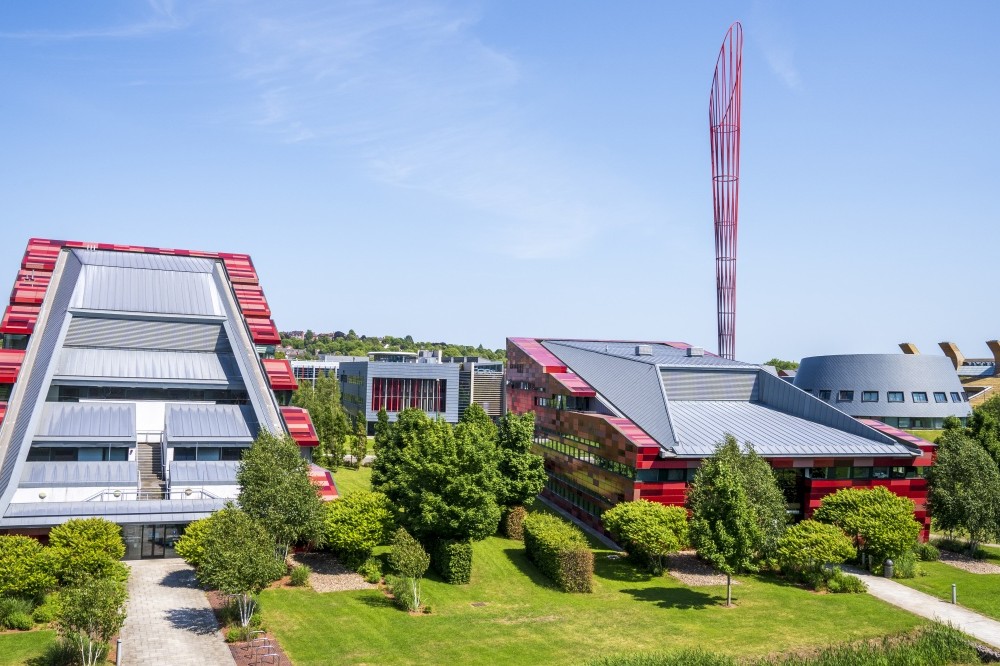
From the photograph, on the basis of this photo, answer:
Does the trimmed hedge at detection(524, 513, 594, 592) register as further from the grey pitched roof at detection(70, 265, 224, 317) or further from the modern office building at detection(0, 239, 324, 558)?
the grey pitched roof at detection(70, 265, 224, 317)

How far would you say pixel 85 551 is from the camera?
1689 inches

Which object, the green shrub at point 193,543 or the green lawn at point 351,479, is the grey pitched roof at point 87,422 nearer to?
the green shrub at point 193,543

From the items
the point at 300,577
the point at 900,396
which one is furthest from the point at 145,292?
the point at 900,396

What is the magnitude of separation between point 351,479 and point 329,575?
1374 inches

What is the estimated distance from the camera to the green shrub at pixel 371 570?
161 ft

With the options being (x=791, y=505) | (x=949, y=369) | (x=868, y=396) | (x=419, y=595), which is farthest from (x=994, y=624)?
(x=949, y=369)

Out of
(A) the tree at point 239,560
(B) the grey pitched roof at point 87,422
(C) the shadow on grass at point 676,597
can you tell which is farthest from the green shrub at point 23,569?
(C) the shadow on grass at point 676,597

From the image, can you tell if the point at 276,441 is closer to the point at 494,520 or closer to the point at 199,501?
the point at 199,501

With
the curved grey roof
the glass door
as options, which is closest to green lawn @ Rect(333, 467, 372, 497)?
the glass door

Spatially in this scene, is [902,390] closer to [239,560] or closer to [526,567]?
[526,567]

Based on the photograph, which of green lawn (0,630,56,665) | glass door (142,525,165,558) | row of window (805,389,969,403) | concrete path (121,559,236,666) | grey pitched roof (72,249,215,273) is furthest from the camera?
row of window (805,389,969,403)

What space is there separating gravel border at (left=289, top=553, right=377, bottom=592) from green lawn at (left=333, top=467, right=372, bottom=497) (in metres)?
22.6

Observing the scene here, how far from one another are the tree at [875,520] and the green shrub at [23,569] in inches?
1914

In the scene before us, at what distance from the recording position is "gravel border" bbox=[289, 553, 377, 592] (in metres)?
47.7
